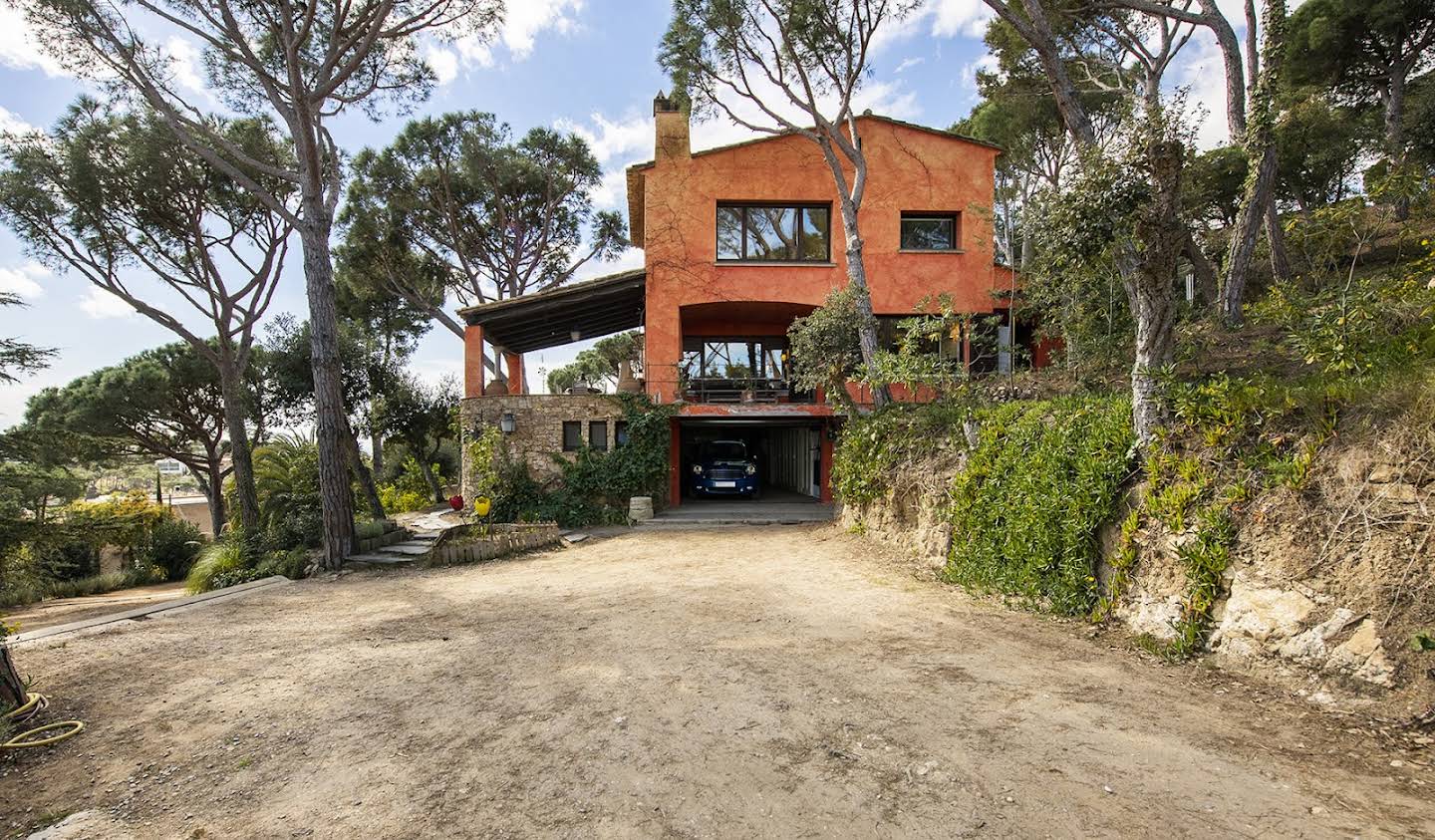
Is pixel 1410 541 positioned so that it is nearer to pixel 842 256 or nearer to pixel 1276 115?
pixel 1276 115

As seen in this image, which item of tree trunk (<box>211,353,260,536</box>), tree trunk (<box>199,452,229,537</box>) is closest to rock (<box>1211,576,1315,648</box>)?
tree trunk (<box>211,353,260,536</box>)

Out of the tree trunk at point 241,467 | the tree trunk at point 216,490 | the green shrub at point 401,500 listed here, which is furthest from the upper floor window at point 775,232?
the tree trunk at point 216,490

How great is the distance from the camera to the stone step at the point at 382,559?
991 cm

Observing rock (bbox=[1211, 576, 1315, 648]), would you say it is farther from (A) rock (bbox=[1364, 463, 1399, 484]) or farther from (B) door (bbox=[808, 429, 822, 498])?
(B) door (bbox=[808, 429, 822, 498])

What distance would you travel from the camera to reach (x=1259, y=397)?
4074 millimetres

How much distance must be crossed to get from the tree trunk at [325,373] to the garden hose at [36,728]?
→ 6.74 meters

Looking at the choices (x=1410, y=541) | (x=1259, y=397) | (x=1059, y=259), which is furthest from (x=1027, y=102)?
(x=1410, y=541)

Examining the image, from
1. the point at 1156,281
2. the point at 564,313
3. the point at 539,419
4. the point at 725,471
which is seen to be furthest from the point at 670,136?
the point at 1156,281

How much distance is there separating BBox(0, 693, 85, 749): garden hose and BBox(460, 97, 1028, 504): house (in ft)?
33.9

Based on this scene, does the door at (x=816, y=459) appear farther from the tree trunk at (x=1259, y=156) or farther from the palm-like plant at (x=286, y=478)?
the palm-like plant at (x=286, y=478)

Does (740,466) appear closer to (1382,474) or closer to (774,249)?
(774,249)

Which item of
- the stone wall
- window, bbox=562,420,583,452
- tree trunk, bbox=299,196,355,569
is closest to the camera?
tree trunk, bbox=299,196,355,569

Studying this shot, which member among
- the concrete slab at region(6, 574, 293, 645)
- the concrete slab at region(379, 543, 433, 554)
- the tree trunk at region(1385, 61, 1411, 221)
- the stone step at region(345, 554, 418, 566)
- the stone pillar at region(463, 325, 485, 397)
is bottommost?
the stone step at region(345, 554, 418, 566)

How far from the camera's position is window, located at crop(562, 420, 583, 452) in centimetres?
1391
